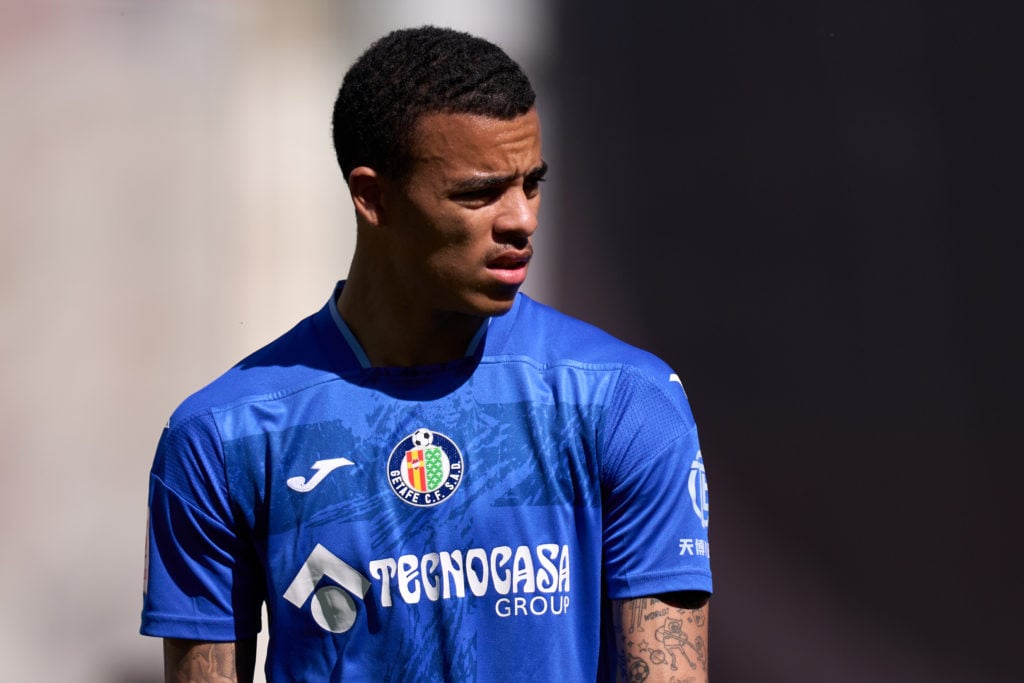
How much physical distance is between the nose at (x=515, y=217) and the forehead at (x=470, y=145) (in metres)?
0.04

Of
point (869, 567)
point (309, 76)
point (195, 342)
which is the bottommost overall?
point (869, 567)

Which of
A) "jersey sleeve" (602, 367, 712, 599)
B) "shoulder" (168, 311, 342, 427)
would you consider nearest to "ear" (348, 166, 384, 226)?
"shoulder" (168, 311, 342, 427)

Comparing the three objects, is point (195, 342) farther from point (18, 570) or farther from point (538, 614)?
point (538, 614)

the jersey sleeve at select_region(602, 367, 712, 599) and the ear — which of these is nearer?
the jersey sleeve at select_region(602, 367, 712, 599)

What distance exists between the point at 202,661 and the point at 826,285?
2.12m

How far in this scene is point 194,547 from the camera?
2.24 metres

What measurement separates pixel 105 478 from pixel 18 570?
1.09 ft

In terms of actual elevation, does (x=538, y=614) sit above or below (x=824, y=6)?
below

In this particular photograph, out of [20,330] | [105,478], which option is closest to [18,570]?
[105,478]

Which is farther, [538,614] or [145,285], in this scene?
[145,285]

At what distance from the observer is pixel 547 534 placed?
2.15 metres

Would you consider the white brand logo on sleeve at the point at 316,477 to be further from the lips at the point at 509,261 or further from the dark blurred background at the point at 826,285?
the dark blurred background at the point at 826,285

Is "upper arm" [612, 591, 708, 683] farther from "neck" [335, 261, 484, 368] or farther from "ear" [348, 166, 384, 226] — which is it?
"ear" [348, 166, 384, 226]

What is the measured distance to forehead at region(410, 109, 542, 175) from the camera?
213 cm
